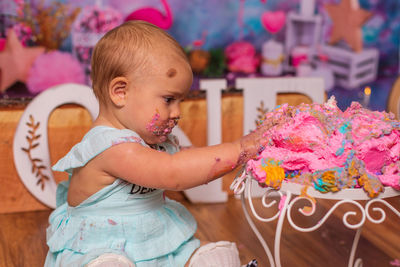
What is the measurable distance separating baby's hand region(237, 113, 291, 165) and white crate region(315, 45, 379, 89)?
1547 mm

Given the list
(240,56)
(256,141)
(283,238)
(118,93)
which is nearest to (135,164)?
(118,93)

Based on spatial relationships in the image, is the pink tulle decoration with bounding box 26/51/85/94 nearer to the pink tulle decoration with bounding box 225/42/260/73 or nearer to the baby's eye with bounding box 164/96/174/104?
the pink tulle decoration with bounding box 225/42/260/73

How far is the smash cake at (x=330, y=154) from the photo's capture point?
105 cm

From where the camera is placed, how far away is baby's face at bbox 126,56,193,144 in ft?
4.01

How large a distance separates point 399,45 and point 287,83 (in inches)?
38.1

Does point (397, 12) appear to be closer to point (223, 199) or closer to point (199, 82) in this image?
point (199, 82)

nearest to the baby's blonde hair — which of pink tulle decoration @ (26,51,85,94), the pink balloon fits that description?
pink tulle decoration @ (26,51,85,94)

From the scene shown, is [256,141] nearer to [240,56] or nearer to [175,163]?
[175,163]

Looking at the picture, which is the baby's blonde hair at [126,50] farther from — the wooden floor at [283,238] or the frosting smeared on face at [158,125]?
the wooden floor at [283,238]

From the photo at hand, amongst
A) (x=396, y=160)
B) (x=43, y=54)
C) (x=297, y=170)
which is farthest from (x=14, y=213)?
(x=396, y=160)

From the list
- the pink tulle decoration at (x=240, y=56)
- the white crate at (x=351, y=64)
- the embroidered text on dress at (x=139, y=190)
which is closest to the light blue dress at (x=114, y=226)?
the embroidered text on dress at (x=139, y=190)

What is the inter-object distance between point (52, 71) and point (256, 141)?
126 cm

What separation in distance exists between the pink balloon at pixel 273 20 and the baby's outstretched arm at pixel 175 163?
1.40m

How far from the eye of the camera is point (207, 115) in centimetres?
218
